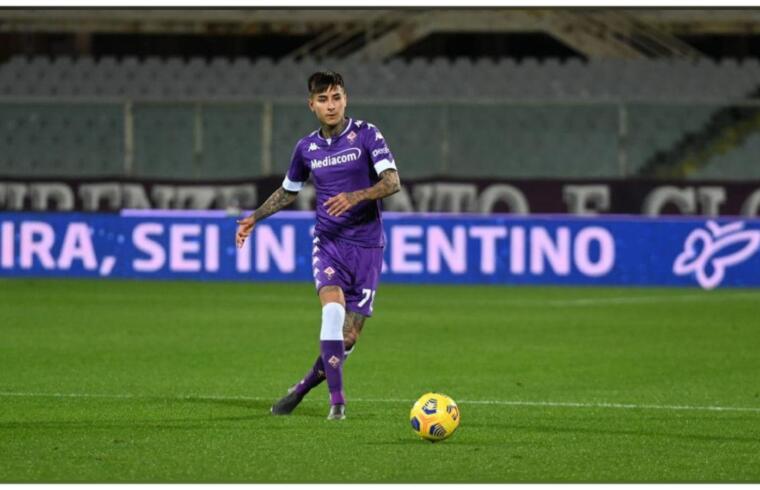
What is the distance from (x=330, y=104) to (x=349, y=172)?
43 cm

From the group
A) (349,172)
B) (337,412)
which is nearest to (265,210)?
(349,172)

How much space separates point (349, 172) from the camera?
370 inches

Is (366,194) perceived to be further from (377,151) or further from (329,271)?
(329,271)

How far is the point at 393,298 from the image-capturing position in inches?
770

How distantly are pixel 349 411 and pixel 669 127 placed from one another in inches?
643

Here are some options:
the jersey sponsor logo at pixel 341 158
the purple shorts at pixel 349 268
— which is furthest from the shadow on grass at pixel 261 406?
the jersey sponsor logo at pixel 341 158

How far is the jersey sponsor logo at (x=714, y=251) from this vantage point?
67.2ft

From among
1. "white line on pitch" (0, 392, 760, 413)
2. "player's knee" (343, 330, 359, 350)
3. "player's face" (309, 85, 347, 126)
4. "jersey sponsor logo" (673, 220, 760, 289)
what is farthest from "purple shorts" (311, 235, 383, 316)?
"jersey sponsor logo" (673, 220, 760, 289)

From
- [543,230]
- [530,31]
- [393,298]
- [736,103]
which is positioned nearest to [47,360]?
[393,298]

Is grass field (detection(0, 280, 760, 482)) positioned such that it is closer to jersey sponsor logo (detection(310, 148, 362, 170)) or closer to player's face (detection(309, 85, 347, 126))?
jersey sponsor logo (detection(310, 148, 362, 170))

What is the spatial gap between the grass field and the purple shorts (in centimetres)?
69

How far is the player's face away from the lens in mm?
9195

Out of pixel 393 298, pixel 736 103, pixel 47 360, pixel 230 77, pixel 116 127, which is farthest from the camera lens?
pixel 230 77

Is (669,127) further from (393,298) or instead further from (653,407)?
(653,407)
